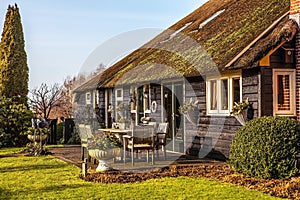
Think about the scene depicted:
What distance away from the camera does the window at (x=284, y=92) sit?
9929 millimetres

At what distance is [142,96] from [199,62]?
14.7ft

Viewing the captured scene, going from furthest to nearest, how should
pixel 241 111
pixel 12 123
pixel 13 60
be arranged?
pixel 13 60
pixel 12 123
pixel 241 111

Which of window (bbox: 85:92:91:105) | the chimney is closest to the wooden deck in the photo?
the chimney

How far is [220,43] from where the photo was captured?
1219 centimetres

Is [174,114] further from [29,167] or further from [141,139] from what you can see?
[29,167]

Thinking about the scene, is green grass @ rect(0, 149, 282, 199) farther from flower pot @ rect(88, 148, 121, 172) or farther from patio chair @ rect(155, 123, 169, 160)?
patio chair @ rect(155, 123, 169, 160)

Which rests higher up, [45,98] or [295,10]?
[295,10]

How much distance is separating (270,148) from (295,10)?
3.62 meters

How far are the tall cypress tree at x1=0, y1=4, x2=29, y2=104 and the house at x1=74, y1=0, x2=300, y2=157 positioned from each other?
178 inches

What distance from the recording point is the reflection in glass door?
13578mm

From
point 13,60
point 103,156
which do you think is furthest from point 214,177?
point 13,60

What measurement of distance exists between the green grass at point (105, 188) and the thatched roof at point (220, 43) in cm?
303

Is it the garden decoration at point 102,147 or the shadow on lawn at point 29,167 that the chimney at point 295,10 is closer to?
the garden decoration at point 102,147

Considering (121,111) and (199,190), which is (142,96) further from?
(199,190)
